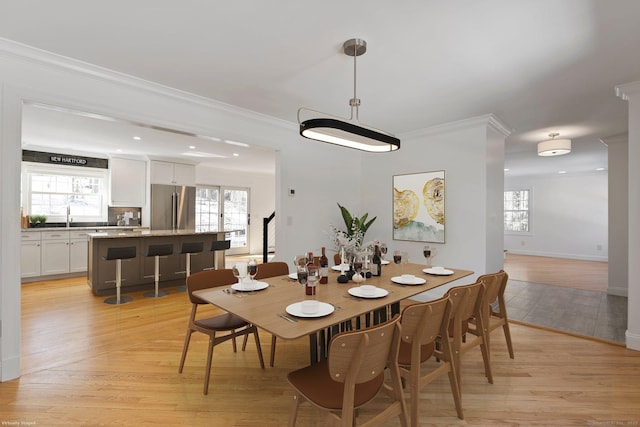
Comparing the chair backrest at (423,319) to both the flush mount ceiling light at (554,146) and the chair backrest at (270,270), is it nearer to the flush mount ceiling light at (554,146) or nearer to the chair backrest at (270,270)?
the chair backrest at (270,270)

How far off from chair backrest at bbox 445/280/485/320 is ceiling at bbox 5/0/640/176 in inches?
67.7

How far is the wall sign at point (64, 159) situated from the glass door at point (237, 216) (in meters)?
2.79

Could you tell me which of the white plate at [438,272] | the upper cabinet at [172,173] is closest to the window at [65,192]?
the upper cabinet at [172,173]

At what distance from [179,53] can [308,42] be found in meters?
1.01

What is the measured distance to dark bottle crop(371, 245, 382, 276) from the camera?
106 inches

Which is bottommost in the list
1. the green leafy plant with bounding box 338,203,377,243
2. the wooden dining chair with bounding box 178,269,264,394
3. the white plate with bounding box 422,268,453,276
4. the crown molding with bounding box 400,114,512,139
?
the wooden dining chair with bounding box 178,269,264,394

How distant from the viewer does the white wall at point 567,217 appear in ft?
26.9

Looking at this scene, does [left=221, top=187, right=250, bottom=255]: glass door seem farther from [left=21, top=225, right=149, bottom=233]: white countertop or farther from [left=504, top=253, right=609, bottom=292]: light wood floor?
[left=504, top=253, right=609, bottom=292]: light wood floor

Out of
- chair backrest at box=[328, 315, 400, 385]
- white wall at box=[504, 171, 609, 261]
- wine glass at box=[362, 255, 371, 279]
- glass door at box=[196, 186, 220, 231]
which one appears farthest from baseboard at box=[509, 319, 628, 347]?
glass door at box=[196, 186, 220, 231]

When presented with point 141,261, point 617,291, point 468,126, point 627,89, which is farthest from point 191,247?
point 617,291

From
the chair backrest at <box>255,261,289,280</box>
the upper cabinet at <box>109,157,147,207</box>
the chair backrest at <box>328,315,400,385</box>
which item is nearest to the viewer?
the chair backrest at <box>328,315,400,385</box>

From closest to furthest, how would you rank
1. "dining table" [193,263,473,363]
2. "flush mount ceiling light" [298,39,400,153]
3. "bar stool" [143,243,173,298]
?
"dining table" [193,263,473,363] → "flush mount ceiling light" [298,39,400,153] → "bar stool" [143,243,173,298]

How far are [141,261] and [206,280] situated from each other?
299 centimetres

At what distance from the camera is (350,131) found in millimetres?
2168
